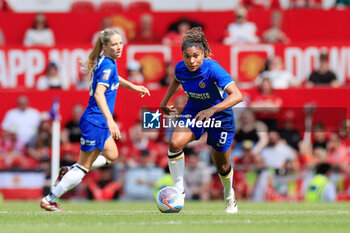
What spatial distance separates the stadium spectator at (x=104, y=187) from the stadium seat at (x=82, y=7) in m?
6.81

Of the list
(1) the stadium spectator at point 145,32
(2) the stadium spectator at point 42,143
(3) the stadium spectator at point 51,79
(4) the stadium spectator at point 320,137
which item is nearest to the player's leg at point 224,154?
(4) the stadium spectator at point 320,137

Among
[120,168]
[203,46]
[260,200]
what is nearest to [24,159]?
[120,168]

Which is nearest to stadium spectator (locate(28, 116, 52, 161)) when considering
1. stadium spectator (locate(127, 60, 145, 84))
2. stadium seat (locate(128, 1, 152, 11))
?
stadium spectator (locate(127, 60, 145, 84))

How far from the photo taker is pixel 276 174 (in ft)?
50.0

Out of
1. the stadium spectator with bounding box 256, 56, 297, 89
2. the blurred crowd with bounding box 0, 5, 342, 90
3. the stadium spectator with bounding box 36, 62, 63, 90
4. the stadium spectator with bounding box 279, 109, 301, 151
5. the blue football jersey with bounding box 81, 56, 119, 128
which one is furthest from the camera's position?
the stadium spectator with bounding box 36, 62, 63, 90

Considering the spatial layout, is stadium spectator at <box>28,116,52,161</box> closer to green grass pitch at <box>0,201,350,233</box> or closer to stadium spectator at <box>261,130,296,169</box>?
stadium spectator at <box>261,130,296,169</box>

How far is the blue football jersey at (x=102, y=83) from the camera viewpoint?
8.88 metres

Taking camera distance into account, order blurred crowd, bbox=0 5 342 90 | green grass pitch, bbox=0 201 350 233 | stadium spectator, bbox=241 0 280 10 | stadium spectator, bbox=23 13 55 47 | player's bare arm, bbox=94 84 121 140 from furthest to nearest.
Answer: stadium spectator, bbox=241 0 280 10, stadium spectator, bbox=23 13 55 47, blurred crowd, bbox=0 5 342 90, player's bare arm, bbox=94 84 121 140, green grass pitch, bbox=0 201 350 233

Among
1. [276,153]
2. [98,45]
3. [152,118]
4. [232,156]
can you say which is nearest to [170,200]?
[152,118]

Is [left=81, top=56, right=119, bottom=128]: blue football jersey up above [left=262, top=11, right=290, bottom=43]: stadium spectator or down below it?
below

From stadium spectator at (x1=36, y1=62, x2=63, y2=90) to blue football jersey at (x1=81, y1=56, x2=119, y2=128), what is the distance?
8.43 meters

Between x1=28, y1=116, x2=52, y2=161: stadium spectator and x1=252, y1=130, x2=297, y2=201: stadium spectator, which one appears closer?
x1=252, y1=130, x2=297, y2=201: stadium spectator

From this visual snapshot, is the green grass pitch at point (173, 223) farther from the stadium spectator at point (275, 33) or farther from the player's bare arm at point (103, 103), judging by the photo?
the stadium spectator at point (275, 33)

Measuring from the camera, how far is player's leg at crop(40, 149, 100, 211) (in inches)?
355
